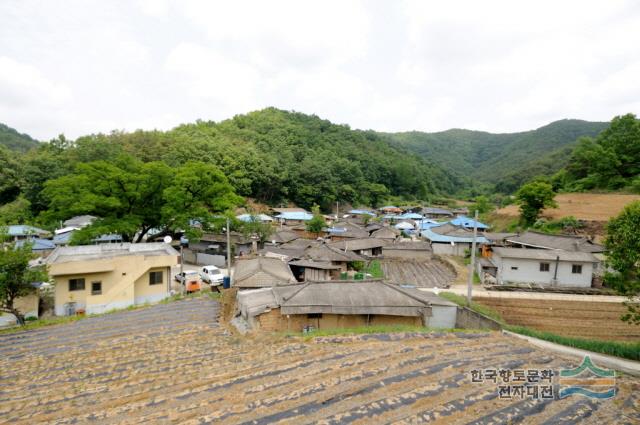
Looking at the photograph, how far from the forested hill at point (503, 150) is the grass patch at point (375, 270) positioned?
72093 mm

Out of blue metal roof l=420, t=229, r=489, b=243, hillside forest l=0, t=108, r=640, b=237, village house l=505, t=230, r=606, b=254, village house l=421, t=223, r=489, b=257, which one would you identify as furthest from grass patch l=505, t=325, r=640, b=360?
blue metal roof l=420, t=229, r=489, b=243

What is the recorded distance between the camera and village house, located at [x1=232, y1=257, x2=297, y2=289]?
14.4 m

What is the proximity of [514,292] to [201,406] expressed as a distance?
18.5 meters

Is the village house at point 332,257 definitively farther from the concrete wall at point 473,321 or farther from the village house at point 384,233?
the village house at point 384,233

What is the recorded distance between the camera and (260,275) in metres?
14.9

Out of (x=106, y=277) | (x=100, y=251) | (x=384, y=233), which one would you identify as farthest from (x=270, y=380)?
(x=384, y=233)

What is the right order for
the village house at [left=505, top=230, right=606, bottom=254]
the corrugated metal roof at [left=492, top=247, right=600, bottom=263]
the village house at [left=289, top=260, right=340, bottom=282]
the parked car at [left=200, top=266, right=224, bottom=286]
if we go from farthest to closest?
the village house at [left=505, top=230, right=606, bottom=254]
the parked car at [left=200, top=266, right=224, bottom=286]
the village house at [left=289, top=260, right=340, bottom=282]
the corrugated metal roof at [left=492, top=247, right=600, bottom=263]

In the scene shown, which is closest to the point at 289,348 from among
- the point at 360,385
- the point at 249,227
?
the point at 360,385

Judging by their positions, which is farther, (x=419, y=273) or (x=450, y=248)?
(x=450, y=248)

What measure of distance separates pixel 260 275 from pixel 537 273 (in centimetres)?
1787

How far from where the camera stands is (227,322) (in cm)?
1108

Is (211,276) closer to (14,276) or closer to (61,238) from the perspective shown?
(14,276)

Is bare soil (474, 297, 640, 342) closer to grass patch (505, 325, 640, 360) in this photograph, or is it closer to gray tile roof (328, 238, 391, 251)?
grass patch (505, 325, 640, 360)

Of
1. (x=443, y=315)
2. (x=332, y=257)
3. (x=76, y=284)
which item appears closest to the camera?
(x=443, y=315)
